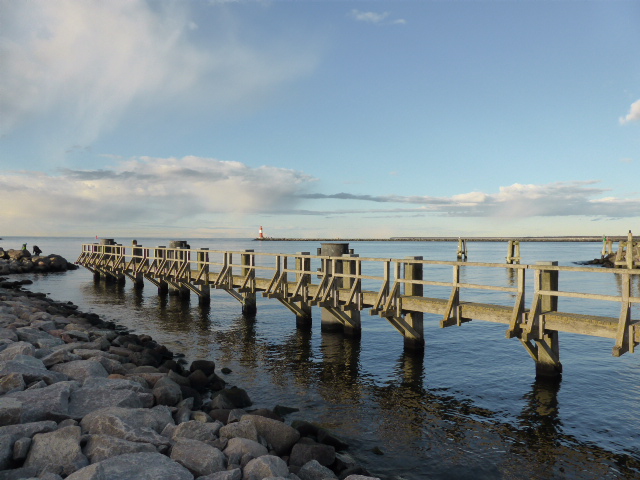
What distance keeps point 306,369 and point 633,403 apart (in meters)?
6.76

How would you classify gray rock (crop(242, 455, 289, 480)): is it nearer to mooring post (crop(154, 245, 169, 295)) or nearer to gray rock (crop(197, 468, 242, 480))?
gray rock (crop(197, 468, 242, 480))

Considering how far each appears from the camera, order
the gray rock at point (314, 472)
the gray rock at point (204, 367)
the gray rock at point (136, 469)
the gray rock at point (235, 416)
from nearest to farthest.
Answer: the gray rock at point (136, 469) < the gray rock at point (314, 472) < the gray rock at point (235, 416) < the gray rock at point (204, 367)

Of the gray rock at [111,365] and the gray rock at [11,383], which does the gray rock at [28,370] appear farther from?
the gray rock at [111,365]

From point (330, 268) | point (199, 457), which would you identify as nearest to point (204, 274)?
point (330, 268)

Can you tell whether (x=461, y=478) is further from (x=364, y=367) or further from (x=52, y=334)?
(x=52, y=334)

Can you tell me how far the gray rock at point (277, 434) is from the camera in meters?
5.85

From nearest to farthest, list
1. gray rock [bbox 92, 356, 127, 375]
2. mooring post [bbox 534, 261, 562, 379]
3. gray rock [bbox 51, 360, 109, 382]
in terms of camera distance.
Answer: gray rock [bbox 51, 360, 109, 382] < gray rock [bbox 92, 356, 127, 375] < mooring post [bbox 534, 261, 562, 379]

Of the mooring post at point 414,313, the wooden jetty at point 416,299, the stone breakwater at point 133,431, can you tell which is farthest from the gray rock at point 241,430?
the mooring post at point 414,313

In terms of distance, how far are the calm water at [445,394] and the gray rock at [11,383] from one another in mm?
3891

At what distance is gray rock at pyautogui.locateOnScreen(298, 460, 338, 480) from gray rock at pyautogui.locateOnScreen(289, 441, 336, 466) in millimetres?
247

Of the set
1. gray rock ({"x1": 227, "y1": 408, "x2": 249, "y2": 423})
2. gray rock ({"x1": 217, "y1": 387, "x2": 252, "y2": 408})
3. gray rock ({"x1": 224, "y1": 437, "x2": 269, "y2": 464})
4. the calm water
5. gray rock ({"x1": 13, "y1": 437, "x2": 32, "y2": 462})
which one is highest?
gray rock ({"x1": 13, "y1": 437, "x2": 32, "y2": 462})

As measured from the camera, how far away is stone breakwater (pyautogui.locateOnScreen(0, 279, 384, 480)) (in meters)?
4.73

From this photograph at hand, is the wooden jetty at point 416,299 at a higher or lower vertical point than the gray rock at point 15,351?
higher

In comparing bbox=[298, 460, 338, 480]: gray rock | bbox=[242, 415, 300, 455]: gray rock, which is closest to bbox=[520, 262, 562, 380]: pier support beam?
bbox=[242, 415, 300, 455]: gray rock
